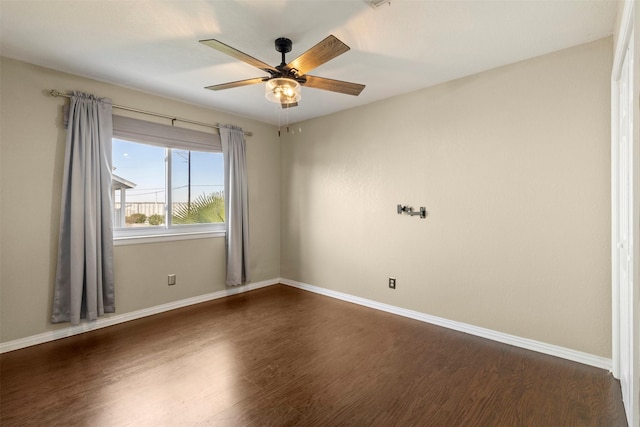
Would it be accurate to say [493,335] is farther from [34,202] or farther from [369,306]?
[34,202]

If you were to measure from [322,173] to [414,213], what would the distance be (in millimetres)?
1512

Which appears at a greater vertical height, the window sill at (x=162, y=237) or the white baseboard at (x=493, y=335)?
the window sill at (x=162, y=237)

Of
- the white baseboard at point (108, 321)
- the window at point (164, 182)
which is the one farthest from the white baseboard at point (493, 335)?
the window at point (164, 182)

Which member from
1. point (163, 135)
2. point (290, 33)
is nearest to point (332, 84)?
point (290, 33)

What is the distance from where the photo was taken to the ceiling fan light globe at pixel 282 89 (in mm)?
2090

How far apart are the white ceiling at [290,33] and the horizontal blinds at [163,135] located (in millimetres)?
466

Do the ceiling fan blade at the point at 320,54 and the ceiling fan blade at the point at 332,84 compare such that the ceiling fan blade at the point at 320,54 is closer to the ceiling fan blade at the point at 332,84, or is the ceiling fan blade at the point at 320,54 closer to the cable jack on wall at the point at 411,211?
the ceiling fan blade at the point at 332,84

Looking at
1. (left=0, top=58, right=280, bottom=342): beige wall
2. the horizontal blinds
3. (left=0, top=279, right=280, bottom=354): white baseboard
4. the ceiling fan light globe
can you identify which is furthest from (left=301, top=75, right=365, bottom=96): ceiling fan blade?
(left=0, top=279, right=280, bottom=354): white baseboard

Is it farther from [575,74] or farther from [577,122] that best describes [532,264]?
[575,74]

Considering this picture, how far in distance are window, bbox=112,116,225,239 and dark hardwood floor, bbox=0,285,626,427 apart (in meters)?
1.21

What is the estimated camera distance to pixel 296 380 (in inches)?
85.0

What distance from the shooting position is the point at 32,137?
2.68 meters

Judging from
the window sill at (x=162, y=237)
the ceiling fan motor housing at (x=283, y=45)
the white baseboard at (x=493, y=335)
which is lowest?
the white baseboard at (x=493, y=335)

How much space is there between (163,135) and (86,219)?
1233mm
